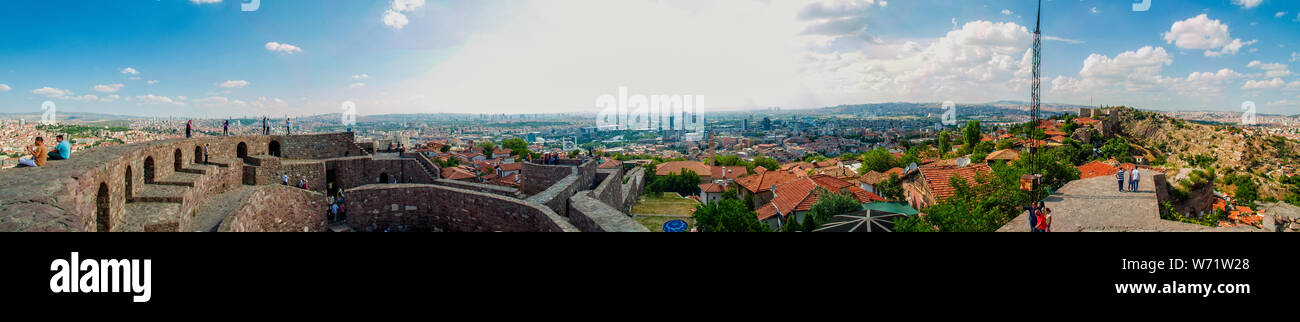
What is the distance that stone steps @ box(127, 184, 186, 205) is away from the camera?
307 inches

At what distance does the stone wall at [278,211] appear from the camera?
768 cm

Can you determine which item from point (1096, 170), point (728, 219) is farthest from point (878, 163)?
point (728, 219)

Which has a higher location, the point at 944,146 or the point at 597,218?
the point at 944,146

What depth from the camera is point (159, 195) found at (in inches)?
313

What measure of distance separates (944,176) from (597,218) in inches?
671

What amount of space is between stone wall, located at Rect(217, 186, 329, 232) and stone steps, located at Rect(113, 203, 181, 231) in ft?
1.97

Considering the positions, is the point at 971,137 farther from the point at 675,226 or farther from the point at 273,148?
the point at 273,148

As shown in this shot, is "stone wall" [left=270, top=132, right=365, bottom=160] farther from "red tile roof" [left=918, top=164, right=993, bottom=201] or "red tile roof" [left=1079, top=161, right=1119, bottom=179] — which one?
"red tile roof" [left=1079, top=161, right=1119, bottom=179]

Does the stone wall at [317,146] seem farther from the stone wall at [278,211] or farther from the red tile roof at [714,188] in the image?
the red tile roof at [714,188]

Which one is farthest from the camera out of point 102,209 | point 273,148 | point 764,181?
point 764,181
